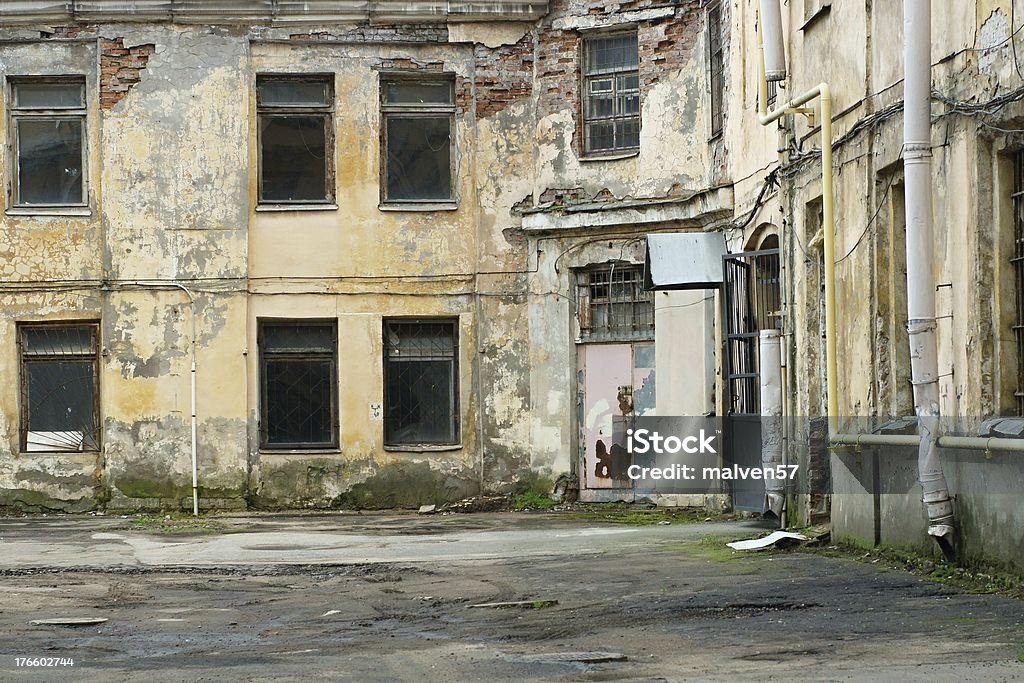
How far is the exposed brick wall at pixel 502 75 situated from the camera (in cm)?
2000

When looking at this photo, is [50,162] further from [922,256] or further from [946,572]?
[946,572]

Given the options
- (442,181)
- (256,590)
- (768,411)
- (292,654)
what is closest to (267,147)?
(442,181)

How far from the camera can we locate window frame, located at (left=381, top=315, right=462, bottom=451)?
20094mm

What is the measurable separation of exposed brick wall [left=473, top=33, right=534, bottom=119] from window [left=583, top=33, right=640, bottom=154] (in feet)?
2.43

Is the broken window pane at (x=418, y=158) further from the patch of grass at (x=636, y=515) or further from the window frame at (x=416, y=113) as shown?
the patch of grass at (x=636, y=515)

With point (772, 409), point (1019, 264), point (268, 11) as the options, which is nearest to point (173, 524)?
point (268, 11)

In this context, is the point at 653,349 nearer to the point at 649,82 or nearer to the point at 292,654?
the point at 649,82

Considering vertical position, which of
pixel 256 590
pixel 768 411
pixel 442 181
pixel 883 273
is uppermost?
pixel 442 181

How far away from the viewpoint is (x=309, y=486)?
20.0m

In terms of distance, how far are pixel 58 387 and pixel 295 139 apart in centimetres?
429

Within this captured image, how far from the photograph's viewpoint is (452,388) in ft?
66.6

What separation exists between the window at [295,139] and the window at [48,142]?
2.28 m

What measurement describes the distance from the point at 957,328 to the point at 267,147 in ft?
37.4

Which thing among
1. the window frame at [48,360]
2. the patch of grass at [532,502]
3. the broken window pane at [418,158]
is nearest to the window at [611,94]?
the broken window pane at [418,158]
